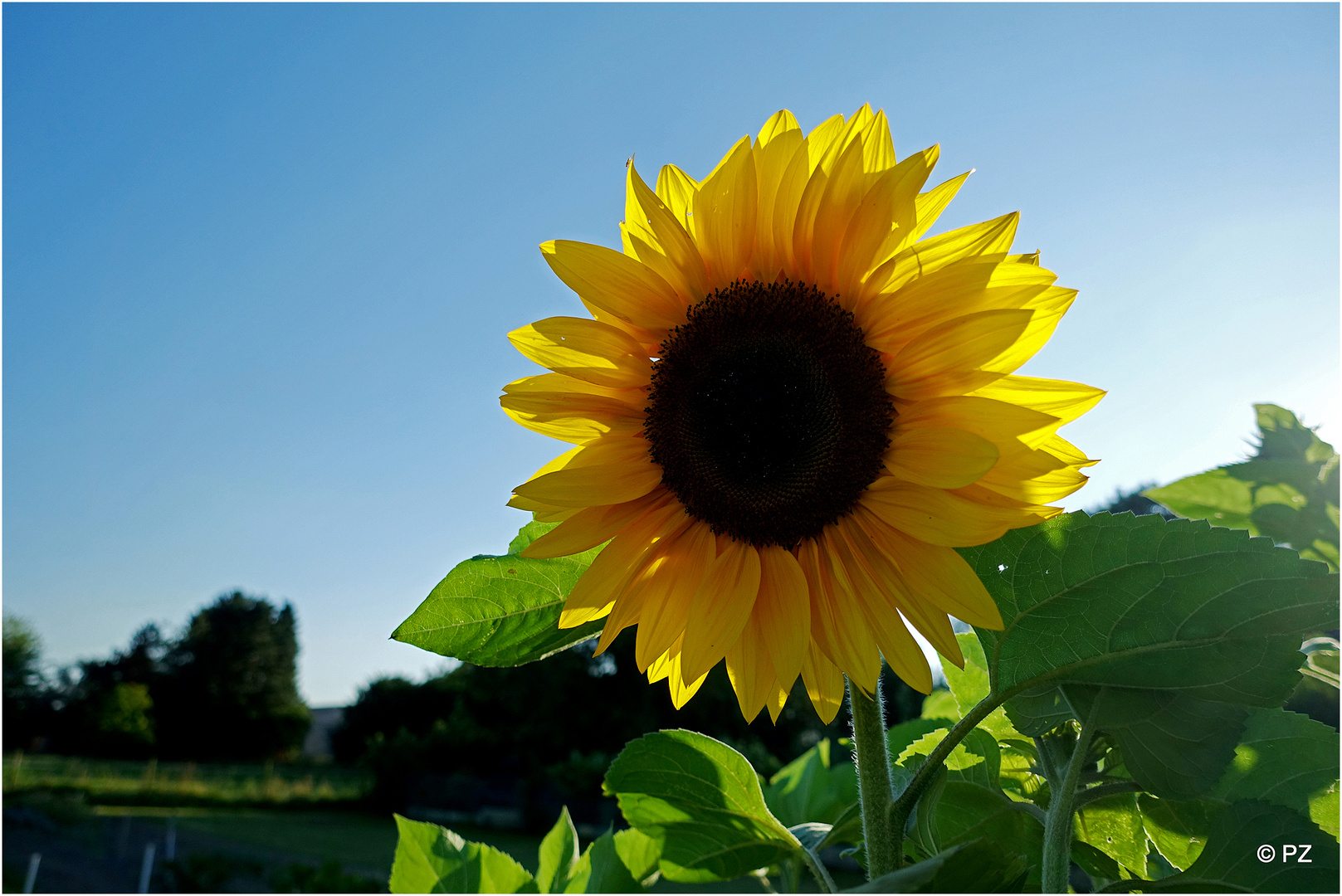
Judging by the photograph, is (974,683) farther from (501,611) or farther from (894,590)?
(501,611)

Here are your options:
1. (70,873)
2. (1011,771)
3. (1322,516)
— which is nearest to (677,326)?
Result: (1011,771)

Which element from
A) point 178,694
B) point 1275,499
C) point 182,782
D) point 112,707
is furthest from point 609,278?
point 178,694

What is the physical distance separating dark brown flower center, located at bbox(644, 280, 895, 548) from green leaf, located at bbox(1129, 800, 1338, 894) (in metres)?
0.41

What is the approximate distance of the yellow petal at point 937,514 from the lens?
2.12 feet

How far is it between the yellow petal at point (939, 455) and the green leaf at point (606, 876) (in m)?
0.57

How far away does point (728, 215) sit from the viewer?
2.45 ft

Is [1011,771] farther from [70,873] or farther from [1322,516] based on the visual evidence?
[70,873]

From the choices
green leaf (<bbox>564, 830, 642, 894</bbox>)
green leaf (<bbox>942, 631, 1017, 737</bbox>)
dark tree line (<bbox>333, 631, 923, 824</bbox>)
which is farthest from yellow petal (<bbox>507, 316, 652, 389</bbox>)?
dark tree line (<bbox>333, 631, 923, 824</bbox>)

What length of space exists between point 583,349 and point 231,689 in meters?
42.1

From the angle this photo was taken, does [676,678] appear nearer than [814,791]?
Yes

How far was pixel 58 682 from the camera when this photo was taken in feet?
109

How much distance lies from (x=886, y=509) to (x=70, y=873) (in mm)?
21512

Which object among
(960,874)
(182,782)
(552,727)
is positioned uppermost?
(960,874)

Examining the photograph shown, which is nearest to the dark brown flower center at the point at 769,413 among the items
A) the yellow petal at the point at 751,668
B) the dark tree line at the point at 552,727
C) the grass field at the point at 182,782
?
the yellow petal at the point at 751,668
